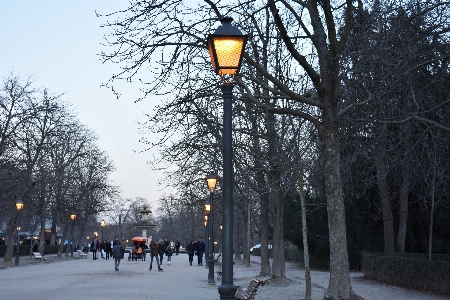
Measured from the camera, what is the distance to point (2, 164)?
36.6 meters

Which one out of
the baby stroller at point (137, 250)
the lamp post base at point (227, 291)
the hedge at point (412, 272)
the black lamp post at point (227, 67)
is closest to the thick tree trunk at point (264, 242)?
the hedge at point (412, 272)

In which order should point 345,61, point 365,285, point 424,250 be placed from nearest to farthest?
point 345,61, point 365,285, point 424,250

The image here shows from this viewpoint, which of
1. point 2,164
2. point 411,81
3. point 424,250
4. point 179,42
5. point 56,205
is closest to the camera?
point 179,42

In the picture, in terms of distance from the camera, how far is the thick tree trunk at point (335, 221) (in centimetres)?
1477

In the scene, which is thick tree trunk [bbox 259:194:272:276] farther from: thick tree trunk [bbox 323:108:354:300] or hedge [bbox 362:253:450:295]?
thick tree trunk [bbox 323:108:354:300]

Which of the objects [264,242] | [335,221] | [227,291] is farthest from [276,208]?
[227,291]

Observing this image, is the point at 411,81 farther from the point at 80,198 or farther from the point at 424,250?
the point at 80,198

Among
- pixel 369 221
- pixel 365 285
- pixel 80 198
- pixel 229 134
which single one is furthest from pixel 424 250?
pixel 80 198

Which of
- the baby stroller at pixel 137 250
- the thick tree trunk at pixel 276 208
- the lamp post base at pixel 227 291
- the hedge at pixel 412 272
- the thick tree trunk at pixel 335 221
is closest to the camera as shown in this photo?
the lamp post base at pixel 227 291

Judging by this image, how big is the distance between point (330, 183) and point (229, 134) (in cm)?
749

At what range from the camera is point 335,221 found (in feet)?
49.3

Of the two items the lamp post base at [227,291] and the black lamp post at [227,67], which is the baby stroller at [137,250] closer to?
the black lamp post at [227,67]

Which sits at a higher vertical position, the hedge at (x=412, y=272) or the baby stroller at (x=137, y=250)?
the baby stroller at (x=137, y=250)

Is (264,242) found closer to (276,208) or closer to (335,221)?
(276,208)
